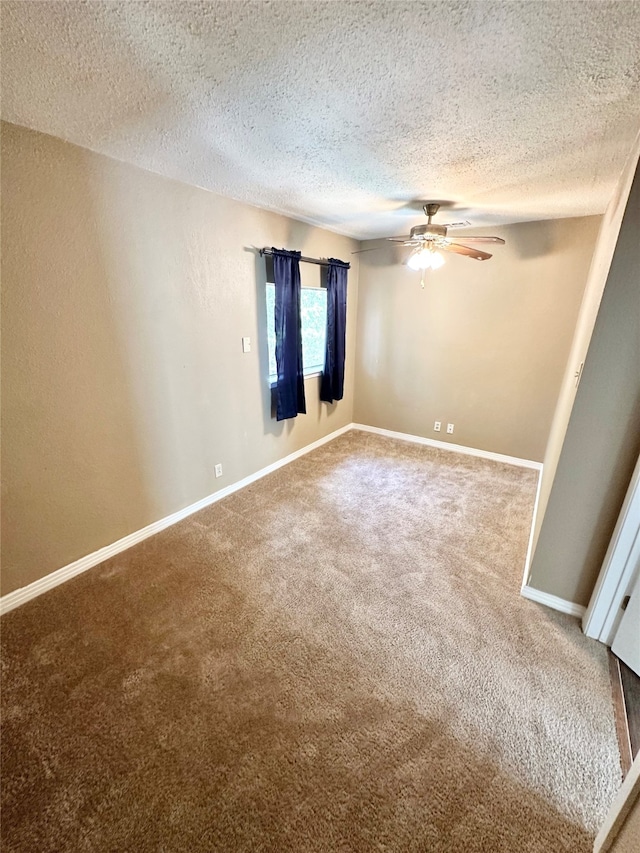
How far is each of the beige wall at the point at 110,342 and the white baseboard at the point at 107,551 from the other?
1.7 inches

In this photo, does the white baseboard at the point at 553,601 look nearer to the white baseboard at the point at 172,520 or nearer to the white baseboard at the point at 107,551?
the white baseboard at the point at 172,520

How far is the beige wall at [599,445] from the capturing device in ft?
4.77

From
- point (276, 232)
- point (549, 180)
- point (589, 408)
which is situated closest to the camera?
point (589, 408)

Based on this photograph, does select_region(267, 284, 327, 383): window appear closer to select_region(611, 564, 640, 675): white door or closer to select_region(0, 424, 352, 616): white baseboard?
select_region(0, 424, 352, 616): white baseboard

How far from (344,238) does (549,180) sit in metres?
2.07

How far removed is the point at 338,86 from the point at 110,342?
5.48 feet

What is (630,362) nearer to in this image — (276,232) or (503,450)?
(503,450)

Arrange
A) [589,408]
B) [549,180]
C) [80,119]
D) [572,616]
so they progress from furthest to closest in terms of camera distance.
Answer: [549,180] < [572,616] < [589,408] < [80,119]

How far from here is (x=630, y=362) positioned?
149 centimetres

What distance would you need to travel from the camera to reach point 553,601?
1913mm

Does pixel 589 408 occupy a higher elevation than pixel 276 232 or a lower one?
lower

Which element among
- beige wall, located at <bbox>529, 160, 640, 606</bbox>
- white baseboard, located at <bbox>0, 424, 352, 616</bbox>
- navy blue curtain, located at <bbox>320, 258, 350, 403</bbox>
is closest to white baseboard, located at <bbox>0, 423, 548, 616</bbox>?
white baseboard, located at <bbox>0, 424, 352, 616</bbox>

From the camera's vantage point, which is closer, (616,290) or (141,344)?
(616,290)

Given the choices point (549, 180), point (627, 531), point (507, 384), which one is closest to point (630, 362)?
point (627, 531)
